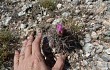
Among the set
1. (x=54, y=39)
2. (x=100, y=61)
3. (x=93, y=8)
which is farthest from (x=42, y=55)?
(x=93, y=8)

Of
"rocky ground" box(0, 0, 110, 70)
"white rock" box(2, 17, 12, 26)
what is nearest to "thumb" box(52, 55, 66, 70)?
"rocky ground" box(0, 0, 110, 70)

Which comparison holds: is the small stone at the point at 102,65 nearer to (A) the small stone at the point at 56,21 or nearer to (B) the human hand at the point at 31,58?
(B) the human hand at the point at 31,58

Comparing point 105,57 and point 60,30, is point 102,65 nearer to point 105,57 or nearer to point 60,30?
point 105,57

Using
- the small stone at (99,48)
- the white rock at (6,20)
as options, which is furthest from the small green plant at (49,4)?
the small stone at (99,48)

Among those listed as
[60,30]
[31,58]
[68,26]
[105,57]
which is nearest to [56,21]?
[68,26]

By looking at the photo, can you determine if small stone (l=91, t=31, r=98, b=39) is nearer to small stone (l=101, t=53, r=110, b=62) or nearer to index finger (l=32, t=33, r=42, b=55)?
small stone (l=101, t=53, r=110, b=62)

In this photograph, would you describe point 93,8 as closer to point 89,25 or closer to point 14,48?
point 89,25
